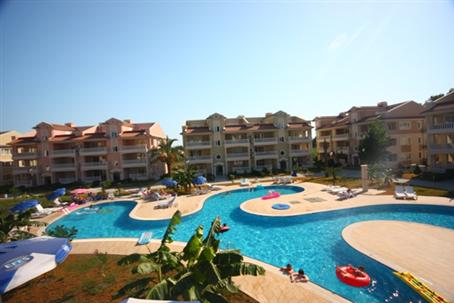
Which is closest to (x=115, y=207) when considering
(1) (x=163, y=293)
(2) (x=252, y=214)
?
(2) (x=252, y=214)

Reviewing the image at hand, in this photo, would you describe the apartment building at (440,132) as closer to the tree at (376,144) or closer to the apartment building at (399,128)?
the apartment building at (399,128)

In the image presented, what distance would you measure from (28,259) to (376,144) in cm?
4002

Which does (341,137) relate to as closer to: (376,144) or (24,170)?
(376,144)

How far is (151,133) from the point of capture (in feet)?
145

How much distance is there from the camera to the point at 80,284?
32.2 feet

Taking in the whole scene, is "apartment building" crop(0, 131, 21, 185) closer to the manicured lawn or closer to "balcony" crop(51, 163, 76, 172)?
"balcony" crop(51, 163, 76, 172)

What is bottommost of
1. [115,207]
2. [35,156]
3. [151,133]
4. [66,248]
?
[115,207]

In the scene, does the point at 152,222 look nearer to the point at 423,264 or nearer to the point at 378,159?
the point at 423,264

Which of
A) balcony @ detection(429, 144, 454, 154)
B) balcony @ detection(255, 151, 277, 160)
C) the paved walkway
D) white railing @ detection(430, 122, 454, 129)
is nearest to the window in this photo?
white railing @ detection(430, 122, 454, 129)

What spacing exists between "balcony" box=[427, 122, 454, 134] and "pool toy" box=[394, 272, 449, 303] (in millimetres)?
29422

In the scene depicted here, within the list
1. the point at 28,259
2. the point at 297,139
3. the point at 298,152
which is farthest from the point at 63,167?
the point at 297,139

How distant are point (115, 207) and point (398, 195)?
1131 inches

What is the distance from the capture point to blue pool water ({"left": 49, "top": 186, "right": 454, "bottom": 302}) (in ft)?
33.0

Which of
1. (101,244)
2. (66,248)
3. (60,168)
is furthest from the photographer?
(60,168)
